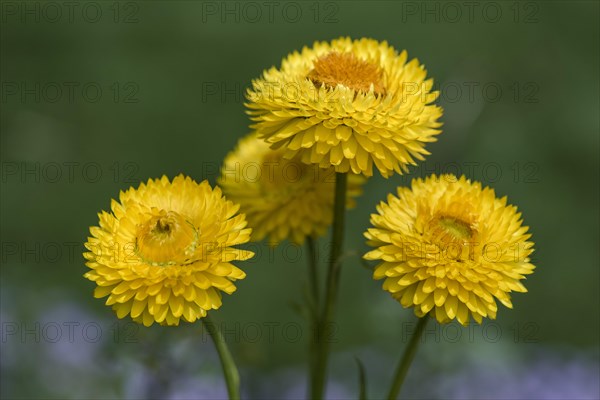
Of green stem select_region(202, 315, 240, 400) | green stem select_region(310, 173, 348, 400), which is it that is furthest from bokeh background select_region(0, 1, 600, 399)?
green stem select_region(202, 315, 240, 400)

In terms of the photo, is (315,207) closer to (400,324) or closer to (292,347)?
(400,324)

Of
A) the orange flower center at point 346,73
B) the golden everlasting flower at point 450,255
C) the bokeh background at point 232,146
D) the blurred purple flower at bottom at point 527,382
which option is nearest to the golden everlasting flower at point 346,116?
the orange flower center at point 346,73

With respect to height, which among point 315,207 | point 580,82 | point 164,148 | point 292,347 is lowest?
point 292,347

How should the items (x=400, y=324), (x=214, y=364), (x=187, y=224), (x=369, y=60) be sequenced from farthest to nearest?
(x=400, y=324)
(x=214, y=364)
(x=369, y=60)
(x=187, y=224)

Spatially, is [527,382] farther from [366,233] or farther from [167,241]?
[167,241]

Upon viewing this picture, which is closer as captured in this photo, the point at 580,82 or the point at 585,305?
the point at 585,305

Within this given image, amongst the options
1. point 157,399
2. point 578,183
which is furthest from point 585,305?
point 157,399

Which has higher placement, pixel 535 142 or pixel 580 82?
pixel 580 82
